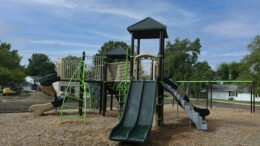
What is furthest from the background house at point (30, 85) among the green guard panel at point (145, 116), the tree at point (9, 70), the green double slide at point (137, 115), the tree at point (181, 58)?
the green guard panel at point (145, 116)

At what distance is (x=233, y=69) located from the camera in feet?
210

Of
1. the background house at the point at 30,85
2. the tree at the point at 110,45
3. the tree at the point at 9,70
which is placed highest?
the tree at the point at 110,45

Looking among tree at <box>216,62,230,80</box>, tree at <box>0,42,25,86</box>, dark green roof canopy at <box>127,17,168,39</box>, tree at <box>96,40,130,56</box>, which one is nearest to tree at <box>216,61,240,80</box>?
tree at <box>216,62,230,80</box>

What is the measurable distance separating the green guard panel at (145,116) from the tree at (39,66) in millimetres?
76175

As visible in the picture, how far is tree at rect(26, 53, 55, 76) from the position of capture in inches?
3081

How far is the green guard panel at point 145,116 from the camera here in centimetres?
564

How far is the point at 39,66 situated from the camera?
269ft

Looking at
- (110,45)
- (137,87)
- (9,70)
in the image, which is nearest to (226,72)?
(110,45)

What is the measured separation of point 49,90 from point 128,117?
717 centimetres

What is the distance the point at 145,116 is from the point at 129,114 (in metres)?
0.53

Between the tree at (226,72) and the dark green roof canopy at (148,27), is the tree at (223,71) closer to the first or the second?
the tree at (226,72)

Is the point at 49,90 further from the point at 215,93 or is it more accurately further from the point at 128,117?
the point at 215,93

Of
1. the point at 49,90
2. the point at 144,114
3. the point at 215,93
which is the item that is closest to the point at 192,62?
the point at 215,93

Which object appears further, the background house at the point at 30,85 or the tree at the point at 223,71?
the tree at the point at 223,71
